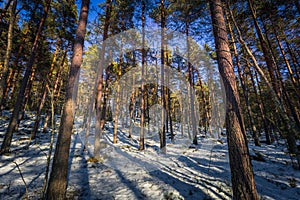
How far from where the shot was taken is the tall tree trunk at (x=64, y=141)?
343 cm

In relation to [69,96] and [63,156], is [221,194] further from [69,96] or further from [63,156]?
[69,96]

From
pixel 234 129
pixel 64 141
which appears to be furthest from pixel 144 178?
pixel 234 129

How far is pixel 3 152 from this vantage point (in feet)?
24.5

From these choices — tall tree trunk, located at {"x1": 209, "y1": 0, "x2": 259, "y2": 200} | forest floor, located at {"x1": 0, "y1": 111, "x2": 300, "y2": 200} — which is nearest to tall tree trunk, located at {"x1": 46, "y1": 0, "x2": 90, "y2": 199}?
forest floor, located at {"x1": 0, "y1": 111, "x2": 300, "y2": 200}

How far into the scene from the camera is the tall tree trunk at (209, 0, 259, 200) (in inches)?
112

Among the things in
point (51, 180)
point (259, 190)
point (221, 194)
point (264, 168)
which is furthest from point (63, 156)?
point (264, 168)

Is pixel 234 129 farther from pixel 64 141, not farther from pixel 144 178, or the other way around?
pixel 64 141

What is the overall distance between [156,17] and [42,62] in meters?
12.0

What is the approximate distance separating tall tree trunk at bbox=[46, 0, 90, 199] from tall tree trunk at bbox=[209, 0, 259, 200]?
410cm

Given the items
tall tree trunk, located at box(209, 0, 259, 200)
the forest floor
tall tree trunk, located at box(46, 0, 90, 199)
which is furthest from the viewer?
the forest floor

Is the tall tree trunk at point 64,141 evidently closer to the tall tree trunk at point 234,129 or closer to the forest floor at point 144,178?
the forest floor at point 144,178

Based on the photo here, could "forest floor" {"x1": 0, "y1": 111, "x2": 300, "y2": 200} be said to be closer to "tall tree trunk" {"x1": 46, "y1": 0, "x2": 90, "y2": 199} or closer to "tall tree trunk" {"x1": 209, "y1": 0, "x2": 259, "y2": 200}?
"tall tree trunk" {"x1": 46, "y1": 0, "x2": 90, "y2": 199}

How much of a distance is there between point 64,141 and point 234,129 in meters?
4.45

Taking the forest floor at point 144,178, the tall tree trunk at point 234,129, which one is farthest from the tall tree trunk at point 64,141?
the tall tree trunk at point 234,129
